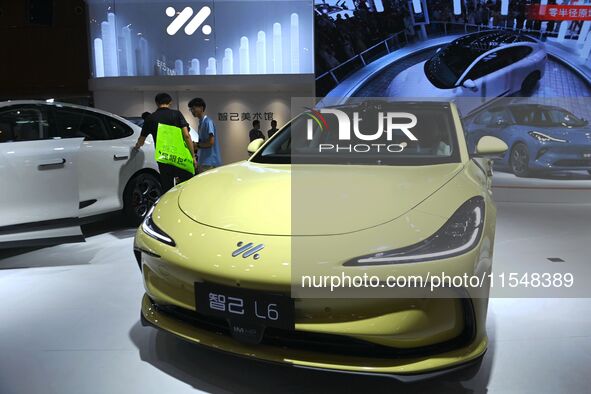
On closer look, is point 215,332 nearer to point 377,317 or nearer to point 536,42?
point 377,317

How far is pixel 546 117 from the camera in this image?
640 cm

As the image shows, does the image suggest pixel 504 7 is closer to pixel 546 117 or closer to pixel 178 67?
pixel 546 117

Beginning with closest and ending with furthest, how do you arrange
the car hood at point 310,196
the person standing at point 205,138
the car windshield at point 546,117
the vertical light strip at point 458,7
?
the car hood at point 310,196 < the person standing at point 205,138 < the car windshield at point 546,117 < the vertical light strip at point 458,7

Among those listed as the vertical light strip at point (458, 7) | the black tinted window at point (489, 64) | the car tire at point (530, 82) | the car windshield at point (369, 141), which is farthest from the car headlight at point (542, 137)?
the car windshield at point (369, 141)

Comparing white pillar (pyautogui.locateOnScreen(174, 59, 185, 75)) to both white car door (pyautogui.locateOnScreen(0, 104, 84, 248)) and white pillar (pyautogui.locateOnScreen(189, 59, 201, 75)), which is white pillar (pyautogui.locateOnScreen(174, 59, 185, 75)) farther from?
white car door (pyautogui.locateOnScreen(0, 104, 84, 248))

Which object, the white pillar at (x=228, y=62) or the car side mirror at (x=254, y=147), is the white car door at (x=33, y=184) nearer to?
the car side mirror at (x=254, y=147)

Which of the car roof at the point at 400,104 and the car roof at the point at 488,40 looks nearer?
the car roof at the point at 400,104

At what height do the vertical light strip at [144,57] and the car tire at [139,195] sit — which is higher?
the vertical light strip at [144,57]

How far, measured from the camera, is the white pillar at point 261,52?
9.33 metres

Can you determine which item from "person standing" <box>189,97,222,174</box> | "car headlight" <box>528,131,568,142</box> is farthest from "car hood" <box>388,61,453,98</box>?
"person standing" <box>189,97,222,174</box>

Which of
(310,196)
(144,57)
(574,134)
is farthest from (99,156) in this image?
(144,57)

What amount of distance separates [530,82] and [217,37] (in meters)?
5.85

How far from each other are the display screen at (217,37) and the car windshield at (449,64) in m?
2.37

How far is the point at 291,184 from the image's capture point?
1.93 metres
